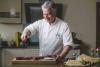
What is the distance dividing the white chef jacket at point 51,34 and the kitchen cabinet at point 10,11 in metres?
2.61

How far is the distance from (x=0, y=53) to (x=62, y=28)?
2.79 m

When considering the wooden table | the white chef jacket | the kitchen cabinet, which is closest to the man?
the white chef jacket

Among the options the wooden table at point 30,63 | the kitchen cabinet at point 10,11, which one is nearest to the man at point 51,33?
the wooden table at point 30,63

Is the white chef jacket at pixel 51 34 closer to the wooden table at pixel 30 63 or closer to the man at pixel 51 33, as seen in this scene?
the man at pixel 51 33

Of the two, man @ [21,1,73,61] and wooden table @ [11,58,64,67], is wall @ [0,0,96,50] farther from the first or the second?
wooden table @ [11,58,64,67]

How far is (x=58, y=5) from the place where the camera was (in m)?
5.21

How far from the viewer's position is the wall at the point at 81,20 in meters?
5.28

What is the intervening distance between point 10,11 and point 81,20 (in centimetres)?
148

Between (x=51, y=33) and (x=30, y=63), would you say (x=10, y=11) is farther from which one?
(x=30, y=63)

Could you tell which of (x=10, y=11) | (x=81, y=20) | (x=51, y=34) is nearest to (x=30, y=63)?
(x=51, y=34)

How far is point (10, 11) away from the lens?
520 centimetres

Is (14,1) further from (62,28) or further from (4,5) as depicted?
(62,28)

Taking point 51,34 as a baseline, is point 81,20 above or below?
above

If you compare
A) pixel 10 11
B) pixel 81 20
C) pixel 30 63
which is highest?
pixel 10 11
